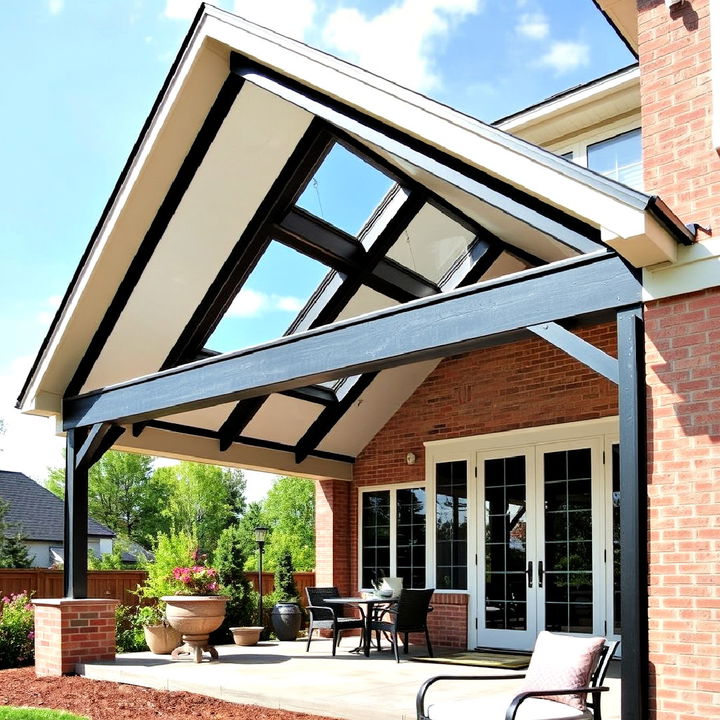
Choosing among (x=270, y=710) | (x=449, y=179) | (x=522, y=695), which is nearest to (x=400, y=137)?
(x=449, y=179)

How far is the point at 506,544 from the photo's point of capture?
35.0 feet

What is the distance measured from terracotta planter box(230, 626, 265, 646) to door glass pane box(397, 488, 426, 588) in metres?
2.05

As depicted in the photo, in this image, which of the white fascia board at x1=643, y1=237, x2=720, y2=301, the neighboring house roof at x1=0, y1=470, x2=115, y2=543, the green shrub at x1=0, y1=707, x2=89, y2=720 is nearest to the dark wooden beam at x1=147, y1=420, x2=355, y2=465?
the green shrub at x1=0, y1=707, x2=89, y2=720

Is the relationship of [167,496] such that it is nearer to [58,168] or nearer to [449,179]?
[58,168]

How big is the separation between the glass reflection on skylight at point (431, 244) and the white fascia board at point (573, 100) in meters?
1.14

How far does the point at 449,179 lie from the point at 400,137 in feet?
1.99

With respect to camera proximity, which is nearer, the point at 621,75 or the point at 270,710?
the point at 270,710

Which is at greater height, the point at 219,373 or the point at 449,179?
the point at 449,179

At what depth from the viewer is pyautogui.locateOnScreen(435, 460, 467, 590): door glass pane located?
36.9 feet

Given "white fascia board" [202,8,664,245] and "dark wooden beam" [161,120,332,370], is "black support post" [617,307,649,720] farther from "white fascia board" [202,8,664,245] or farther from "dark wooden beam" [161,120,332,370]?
"dark wooden beam" [161,120,332,370]

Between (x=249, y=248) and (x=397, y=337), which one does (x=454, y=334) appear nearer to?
(x=397, y=337)

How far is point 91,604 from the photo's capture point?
9688mm

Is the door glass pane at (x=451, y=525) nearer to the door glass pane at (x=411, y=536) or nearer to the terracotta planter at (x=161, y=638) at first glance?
the door glass pane at (x=411, y=536)

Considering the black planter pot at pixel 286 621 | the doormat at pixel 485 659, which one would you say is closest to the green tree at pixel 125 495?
the black planter pot at pixel 286 621
